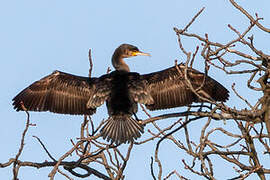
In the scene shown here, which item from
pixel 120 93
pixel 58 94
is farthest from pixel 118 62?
pixel 120 93

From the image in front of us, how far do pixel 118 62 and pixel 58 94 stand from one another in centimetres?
117

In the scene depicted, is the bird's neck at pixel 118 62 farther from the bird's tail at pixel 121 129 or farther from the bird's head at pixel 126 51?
the bird's tail at pixel 121 129

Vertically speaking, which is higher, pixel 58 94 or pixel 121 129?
pixel 58 94

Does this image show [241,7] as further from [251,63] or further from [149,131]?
[149,131]

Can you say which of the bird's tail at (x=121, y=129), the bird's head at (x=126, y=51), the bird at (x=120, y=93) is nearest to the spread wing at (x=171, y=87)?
the bird at (x=120, y=93)

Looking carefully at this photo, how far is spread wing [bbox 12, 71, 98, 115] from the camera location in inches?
299

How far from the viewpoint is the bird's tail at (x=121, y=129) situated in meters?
6.37

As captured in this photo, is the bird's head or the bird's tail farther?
the bird's head

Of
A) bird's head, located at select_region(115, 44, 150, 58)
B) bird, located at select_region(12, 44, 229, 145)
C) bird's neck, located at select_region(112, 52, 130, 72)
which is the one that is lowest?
bird, located at select_region(12, 44, 229, 145)

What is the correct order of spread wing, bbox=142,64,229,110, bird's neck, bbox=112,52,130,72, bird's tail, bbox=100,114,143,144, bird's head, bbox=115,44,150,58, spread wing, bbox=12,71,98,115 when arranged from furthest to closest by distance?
bird's head, bbox=115,44,150,58 → bird's neck, bbox=112,52,130,72 → spread wing, bbox=12,71,98,115 → spread wing, bbox=142,64,229,110 → bird's tail, bbox=100,114,143,144

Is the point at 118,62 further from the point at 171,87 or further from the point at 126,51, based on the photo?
the point at 171,87

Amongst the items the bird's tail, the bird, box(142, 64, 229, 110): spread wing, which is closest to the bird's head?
the bird

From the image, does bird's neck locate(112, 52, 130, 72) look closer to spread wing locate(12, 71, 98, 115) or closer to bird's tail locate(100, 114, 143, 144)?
spread wing locate(12, 71, 98, 115)

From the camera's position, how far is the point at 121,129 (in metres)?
6.57
